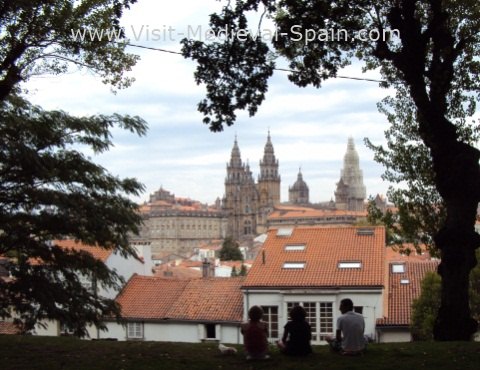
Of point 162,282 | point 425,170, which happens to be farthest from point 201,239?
point 425,170

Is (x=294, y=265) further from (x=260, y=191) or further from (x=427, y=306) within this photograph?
(x=260, y=191)

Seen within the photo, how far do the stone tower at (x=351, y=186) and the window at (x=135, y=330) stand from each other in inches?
6550

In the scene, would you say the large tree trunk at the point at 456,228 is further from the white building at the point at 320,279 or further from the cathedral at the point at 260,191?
the cathedral at the point at 260,191

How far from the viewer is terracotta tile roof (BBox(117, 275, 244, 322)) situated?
94.5ft

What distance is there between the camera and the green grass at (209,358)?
390 inches

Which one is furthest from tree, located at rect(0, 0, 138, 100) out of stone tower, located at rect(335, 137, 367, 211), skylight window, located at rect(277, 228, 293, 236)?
stone tower, located at rect(335, 137, 367, 211)

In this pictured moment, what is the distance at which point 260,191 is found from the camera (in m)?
191

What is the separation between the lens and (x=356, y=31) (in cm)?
1206

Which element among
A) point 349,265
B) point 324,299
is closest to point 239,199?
point 349,265

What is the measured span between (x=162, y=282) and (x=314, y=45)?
22.0 meters

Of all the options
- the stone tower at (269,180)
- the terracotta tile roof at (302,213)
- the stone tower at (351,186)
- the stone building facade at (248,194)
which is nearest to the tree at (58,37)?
the terracotta tile roof at (302,213)

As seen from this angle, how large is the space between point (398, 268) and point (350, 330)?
22400 mm

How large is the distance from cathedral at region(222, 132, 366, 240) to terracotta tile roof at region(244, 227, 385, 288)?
15029cm

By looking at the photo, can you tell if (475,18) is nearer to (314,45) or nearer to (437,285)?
(314,45)
